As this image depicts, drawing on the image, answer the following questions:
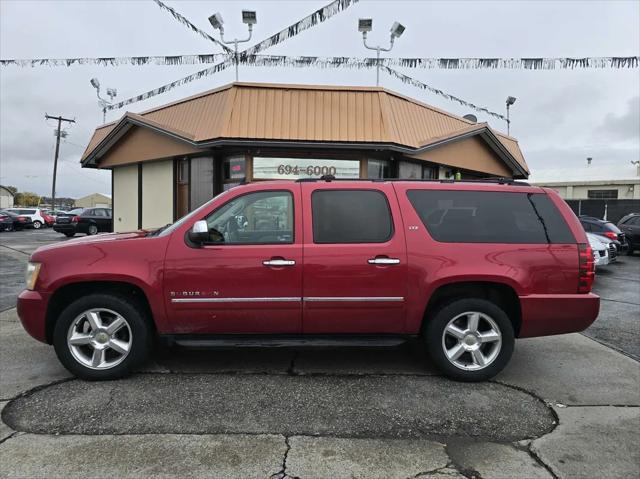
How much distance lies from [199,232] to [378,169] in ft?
28.7

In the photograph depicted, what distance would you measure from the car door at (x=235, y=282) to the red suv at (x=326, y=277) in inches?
0.5

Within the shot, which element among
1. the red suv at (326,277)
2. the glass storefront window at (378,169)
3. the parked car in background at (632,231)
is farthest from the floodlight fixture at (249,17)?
the parked car in background at (632,231)

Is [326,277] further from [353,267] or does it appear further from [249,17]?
[249,17]

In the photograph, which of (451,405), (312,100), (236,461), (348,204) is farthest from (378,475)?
(312,100)

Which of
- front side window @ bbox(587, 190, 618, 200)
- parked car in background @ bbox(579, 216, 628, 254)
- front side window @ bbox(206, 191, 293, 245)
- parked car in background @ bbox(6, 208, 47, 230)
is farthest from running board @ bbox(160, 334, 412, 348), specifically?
parked car in background @ bbox(6, 208, 47, 230)

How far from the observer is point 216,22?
11547mm

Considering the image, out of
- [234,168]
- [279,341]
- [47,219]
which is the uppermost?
[234,168]

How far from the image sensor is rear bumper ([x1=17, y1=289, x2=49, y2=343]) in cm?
406

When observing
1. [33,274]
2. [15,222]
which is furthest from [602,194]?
[15,222]

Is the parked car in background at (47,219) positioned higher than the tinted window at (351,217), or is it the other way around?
the tinted window at (351,217)

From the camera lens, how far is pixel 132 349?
4094mm

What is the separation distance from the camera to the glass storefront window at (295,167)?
37.7ft

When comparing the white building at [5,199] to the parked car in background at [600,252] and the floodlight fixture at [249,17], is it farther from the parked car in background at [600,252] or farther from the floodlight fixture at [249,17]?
the parked car in background at [600,252]

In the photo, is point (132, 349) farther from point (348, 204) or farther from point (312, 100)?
point (312, 100)
